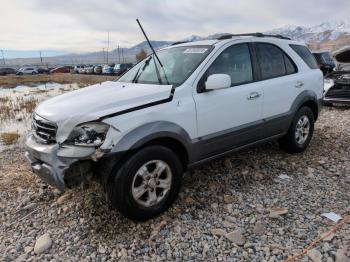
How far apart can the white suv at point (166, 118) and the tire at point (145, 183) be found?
0.01 meters

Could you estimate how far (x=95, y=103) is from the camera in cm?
329

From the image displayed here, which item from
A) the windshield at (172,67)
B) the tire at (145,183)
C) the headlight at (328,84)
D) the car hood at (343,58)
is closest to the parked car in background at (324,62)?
the car hood at (343,58)

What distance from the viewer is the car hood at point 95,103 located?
3107mm

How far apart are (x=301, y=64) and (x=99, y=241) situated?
13.0 feet

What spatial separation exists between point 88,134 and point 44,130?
61cm

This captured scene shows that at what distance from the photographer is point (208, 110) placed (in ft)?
12.3

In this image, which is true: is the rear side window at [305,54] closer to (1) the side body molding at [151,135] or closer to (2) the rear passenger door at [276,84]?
(2) the rear passenger door at [276,84]

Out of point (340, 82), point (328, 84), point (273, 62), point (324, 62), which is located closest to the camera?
point (273, 62)

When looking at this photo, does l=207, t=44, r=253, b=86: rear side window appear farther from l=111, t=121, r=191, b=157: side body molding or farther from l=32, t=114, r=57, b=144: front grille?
l=32, t=114, r=57, b=144: front grille

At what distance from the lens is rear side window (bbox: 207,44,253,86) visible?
13.1 feet

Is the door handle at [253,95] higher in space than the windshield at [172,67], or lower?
lower

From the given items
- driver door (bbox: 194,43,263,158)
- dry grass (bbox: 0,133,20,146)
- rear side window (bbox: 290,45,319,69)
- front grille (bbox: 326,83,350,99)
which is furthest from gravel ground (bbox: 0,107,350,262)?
front grille (bbox: 326,83,350,99)

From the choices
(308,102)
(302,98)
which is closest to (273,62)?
(302,98)

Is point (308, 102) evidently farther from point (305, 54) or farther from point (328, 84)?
point (328, 84)
